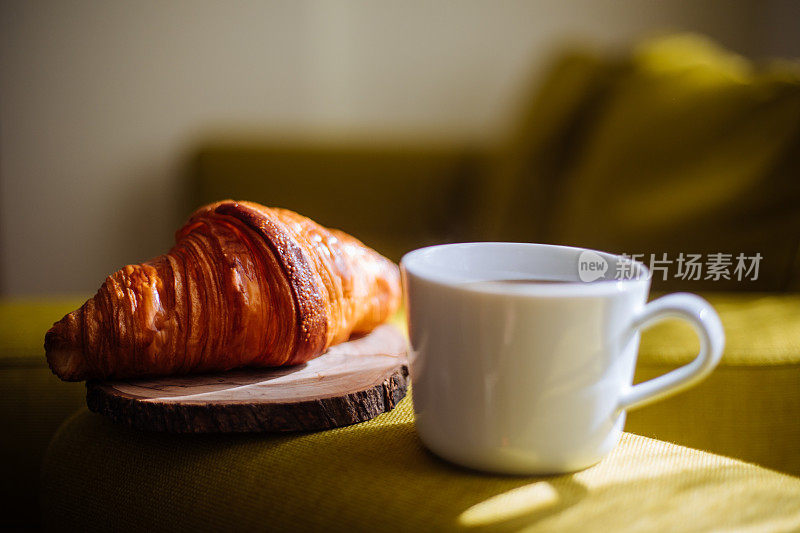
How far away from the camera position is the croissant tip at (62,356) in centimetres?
51

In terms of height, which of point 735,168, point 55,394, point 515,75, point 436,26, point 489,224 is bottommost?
point 55,394

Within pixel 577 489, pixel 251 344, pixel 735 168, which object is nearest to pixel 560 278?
pixel 577 489

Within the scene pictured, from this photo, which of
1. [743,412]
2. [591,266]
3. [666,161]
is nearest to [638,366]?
[743,412]

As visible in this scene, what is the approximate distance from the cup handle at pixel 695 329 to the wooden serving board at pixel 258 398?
0.20 meters

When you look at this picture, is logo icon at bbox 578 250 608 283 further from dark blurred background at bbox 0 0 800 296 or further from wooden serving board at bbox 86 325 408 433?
dark blurred background at bbox 0 0 800 296

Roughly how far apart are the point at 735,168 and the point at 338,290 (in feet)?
1.97

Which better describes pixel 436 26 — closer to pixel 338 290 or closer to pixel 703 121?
pixel 703 121

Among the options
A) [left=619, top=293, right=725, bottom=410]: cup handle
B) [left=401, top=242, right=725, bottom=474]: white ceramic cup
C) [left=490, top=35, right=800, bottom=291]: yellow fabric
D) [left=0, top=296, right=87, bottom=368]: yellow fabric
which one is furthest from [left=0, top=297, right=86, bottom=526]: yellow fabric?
[left=490, top=35, right=800, bottom=291]: yellow fabric

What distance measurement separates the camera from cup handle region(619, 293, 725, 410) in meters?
0.38

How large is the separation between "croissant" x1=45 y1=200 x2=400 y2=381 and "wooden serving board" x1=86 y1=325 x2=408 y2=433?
2cm

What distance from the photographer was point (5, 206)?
1.80 meters

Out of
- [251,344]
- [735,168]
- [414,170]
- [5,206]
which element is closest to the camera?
[251,344]

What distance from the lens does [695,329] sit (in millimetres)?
385

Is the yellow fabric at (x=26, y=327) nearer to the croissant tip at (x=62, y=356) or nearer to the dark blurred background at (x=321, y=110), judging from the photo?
the croissant tip at (x=62, y=356)
